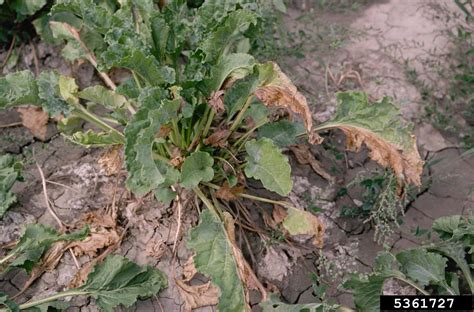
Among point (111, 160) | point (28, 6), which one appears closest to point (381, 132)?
point (111, 160)

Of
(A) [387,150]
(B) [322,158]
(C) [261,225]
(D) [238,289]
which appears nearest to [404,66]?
(B) [322,158]

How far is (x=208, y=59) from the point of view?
2.64 metres

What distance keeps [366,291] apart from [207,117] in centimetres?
101

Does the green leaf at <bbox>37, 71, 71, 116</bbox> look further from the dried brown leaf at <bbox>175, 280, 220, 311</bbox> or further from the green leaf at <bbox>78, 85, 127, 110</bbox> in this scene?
the dried brown leaf at <bbox>175, 280, 220, 311</bbox>

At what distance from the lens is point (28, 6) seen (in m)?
3.28

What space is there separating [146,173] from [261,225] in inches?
28.9

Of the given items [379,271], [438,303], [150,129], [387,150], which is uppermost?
[150,129]

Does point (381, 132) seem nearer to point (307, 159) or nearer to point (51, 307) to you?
point (307, 159)

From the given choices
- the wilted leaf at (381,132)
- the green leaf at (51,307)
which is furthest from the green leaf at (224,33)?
the green leaf at (51,307)

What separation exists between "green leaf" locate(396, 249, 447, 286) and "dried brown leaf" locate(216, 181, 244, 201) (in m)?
0.74

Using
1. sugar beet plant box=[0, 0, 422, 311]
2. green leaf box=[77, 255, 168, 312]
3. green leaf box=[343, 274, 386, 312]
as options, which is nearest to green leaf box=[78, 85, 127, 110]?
sugar beet plant box=[0, 0, 422, 311]

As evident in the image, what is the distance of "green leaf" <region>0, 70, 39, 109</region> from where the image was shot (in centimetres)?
268

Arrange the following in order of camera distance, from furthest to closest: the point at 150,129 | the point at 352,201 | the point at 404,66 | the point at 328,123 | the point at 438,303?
the point at 404,66 < the point at 352,201 < the point at 328,123 < the point at 438,303 < the point at 150,129

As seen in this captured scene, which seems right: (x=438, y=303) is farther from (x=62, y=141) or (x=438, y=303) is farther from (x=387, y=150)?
(x=62, y=141)
